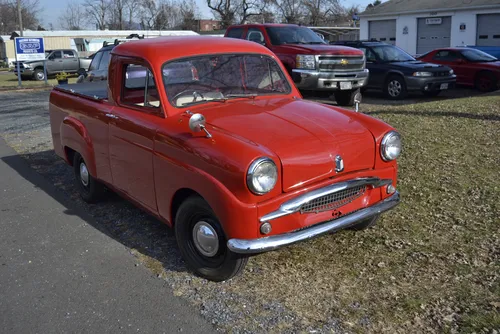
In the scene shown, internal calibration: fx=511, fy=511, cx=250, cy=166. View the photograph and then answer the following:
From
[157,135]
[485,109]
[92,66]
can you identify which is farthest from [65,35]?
[157,135]

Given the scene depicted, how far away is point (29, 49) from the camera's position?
80.3 ft

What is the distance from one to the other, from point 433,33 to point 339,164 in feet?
100

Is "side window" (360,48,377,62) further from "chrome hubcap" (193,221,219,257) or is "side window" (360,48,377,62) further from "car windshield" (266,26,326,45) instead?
"chrome hubcap" (193,221,219,257)

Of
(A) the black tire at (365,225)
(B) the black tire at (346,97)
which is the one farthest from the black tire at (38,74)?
(A) the black tire at (365,225)

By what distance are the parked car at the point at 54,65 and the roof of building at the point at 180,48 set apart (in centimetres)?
2628

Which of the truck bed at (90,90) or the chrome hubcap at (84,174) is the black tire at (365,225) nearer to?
the truck bed at (90,90)

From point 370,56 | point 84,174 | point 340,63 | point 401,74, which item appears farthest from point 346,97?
point 84,174

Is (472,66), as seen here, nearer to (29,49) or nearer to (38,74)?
(29,49)

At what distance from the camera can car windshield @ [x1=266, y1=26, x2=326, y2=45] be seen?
11.9 m

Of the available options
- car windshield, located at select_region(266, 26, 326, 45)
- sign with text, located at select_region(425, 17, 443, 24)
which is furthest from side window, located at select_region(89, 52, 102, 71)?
sign with text, located at select_region(425, 17, 443, 24)

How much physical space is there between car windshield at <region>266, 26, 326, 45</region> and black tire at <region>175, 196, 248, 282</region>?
27.6ft

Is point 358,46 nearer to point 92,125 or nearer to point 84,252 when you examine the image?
point 92,125

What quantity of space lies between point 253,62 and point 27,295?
2.94 m

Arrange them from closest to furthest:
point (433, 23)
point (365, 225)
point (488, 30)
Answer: point (365, 225)
point (488, 30)
point (433, 23)
